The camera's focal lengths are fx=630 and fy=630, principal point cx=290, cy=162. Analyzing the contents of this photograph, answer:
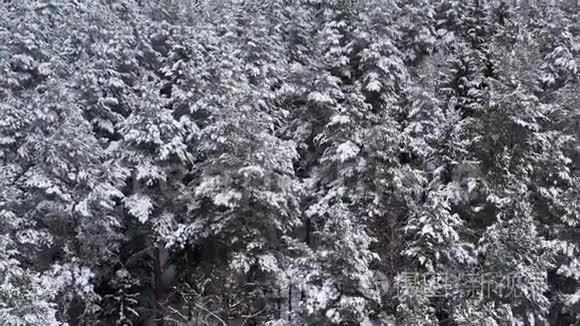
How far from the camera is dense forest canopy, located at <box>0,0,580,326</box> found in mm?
20375

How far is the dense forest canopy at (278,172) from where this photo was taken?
2038 cm

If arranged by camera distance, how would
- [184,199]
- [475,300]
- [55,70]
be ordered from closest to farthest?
1. [475,300]
2. [184,199]
3. [55,70]

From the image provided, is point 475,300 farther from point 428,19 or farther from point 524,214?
point 428,19

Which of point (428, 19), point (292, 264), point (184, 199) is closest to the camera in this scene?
point (292, 264)

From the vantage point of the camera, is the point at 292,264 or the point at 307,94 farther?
the point at 307,94

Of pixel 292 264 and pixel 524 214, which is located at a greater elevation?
pixel 524 214

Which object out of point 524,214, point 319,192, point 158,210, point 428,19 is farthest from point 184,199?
point 428,19

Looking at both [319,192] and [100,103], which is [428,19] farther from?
[100,103]

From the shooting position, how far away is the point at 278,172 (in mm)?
22984

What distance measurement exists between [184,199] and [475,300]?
11.1 meters

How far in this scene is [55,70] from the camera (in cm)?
2561

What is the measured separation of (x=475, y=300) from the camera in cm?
1938

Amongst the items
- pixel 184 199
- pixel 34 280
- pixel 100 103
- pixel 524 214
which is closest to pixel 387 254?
pixel 524 214

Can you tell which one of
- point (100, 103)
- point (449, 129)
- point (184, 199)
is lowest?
point (184, 199)
